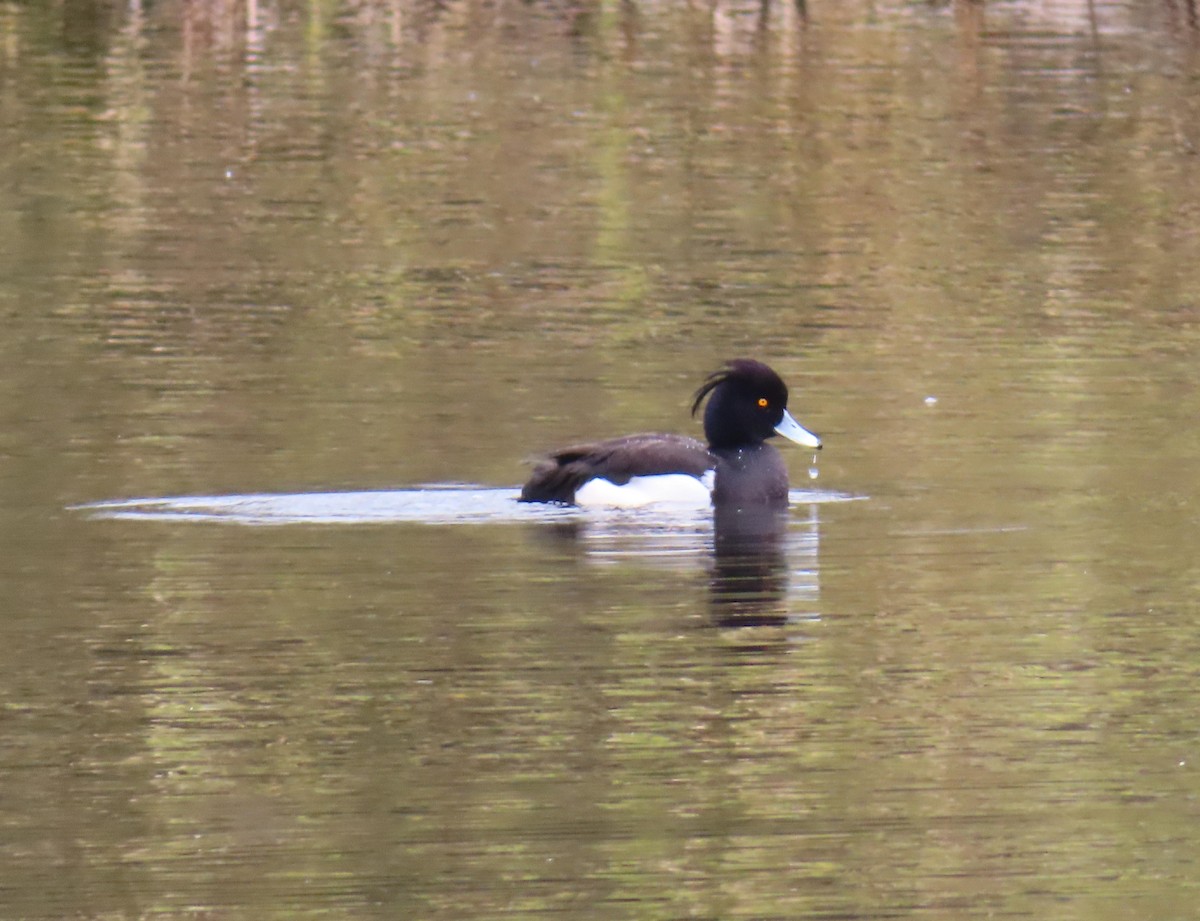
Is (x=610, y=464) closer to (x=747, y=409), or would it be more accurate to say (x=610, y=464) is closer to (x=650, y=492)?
(x=650, y=492)

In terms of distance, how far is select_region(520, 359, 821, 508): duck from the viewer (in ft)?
41.3

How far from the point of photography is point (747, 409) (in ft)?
43.7

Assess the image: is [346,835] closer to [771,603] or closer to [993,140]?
[771,603]

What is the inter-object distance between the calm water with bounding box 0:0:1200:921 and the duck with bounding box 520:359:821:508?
7.8 inches

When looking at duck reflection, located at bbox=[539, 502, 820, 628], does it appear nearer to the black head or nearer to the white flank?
the white flank

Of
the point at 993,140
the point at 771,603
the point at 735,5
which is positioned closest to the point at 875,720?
the point at 771,603

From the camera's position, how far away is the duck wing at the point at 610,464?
12.5 meters

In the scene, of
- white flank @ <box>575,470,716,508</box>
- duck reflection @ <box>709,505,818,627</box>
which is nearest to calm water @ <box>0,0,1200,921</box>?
duck reflection @ <box>709,505,818,627</box>

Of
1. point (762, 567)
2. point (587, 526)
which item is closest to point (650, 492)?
point (587, 526)

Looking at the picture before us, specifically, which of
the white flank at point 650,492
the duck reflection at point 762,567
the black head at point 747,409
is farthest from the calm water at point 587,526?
the black head at point 747,409

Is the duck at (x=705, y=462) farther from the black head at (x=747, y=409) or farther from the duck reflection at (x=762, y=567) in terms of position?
the duck reflection at (x=762, y=567)

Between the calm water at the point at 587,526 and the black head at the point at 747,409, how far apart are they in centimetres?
38

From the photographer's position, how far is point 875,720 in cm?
871

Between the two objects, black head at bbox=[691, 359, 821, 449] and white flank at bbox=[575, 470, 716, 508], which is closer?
white flank at bbox=[575, 470, 716, 508]
